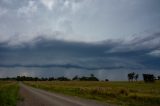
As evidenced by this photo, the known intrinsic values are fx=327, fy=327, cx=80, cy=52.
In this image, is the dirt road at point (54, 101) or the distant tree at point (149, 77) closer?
the dirt road at point (54, 101)

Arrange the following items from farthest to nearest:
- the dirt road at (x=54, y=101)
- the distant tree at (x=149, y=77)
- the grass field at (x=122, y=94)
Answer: the distant tree at (x=149, y=77), the grass field at (x=122, y=94), the dirt road at (x=54, y=101)

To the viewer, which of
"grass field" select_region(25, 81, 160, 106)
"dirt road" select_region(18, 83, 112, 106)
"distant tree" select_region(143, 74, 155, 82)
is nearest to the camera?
"dirt road" select_region(18, 83, 112, 106)

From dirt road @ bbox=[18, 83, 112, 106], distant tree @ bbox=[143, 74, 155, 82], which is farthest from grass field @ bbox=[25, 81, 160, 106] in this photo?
distant tree @ bbox=[143, 74, 155, 82]

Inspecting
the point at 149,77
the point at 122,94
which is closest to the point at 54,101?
the point at 122,94

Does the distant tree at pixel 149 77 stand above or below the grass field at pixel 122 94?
above

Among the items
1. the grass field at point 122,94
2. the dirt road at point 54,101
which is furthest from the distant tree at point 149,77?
the dirt road at point 54,101

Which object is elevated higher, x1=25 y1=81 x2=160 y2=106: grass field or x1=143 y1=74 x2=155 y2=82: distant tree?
x1=143 y1=74 x2=155 y2=82: distant tree

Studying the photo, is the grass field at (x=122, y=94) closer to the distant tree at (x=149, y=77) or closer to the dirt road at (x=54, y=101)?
the dirt road at (x=54, y=101)

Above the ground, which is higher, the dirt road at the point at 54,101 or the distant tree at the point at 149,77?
the distant tree at the point at 149,77

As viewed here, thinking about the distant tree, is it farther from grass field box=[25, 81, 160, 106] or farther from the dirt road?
the dirt road

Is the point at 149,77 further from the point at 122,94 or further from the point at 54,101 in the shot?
the point at 54,101

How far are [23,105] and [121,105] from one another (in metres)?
8.55

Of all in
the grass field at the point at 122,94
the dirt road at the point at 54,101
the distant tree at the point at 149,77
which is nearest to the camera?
the dirt road at the point at 54,101

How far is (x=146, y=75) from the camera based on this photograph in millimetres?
161750
